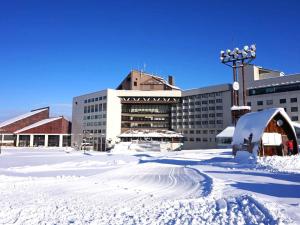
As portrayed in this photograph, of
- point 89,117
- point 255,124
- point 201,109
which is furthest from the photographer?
point 89,117

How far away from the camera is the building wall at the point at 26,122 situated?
9519 cm

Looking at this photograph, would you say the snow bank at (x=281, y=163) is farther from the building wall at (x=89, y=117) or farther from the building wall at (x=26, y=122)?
the building wall at (x=26, y=122)

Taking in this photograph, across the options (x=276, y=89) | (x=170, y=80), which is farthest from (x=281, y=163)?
(x=170, y=80)

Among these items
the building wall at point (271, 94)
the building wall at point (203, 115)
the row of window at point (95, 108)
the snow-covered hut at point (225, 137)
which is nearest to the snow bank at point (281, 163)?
the snow-covered hut at point (225, 137)

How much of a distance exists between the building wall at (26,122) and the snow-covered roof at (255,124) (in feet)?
274

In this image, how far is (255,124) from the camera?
27250mm

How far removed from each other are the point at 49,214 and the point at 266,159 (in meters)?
16.8

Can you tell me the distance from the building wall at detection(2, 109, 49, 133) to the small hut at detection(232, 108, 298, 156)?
8358 centimetres

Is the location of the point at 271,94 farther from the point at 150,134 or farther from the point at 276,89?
the point at 150,134

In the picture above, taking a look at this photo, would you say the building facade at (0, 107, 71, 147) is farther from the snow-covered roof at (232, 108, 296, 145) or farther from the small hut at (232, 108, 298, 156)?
the small hut at (232, 108, 298, 156)

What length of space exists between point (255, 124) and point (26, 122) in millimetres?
87494

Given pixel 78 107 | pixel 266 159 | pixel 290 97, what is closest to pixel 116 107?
pixel 78 107

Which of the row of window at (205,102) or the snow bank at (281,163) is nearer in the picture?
the snow bank at (281,163)

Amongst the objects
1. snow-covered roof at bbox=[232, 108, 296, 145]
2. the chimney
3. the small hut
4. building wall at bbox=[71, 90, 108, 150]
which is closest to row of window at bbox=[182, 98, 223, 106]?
the chimney
